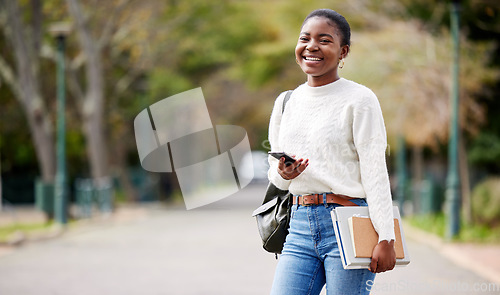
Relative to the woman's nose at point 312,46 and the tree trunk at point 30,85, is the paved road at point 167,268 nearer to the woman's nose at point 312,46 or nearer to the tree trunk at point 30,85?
the tree trunk at point 30,85

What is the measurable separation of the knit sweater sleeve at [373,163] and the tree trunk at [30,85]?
60.5 feet

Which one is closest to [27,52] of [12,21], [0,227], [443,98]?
[12,21]

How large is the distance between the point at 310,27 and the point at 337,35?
0.12 meters

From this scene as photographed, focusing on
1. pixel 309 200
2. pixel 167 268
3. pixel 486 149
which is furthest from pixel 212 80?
pixel 309 200

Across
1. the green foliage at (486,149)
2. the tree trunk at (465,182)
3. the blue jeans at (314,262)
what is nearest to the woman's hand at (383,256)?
the blue jeans at (314,262)

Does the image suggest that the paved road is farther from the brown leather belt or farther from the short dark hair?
the short dark hair

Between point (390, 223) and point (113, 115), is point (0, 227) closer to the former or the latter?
point (113, 115)

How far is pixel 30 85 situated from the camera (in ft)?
68.6

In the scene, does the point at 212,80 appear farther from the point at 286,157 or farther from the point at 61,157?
the point at 286,157

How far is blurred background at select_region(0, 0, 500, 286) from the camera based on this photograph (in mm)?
17969

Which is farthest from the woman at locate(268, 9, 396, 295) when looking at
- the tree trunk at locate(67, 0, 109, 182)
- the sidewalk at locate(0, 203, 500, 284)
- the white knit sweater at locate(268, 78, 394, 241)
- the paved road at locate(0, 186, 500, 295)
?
Answer: the tree trunk at locate(67, 0, 109, 182)

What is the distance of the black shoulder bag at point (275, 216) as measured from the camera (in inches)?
148

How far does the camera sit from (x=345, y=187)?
3439 mm

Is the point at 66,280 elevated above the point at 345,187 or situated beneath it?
situated beneath
